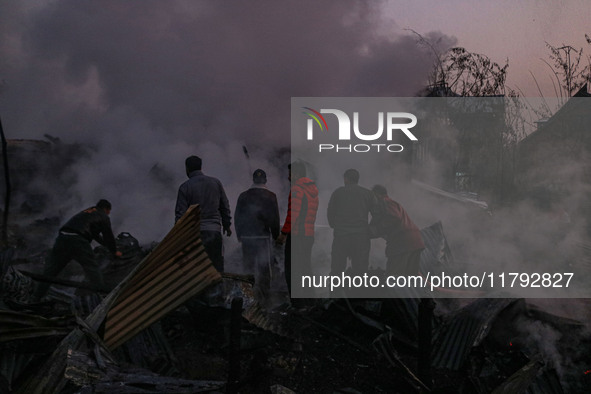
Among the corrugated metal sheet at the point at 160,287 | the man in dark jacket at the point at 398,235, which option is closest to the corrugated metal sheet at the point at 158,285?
the corrugated metal sheet at the point at 160,287

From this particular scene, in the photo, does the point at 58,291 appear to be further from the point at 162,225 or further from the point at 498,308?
the point at 498,308

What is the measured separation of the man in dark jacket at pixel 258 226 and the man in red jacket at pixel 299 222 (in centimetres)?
47

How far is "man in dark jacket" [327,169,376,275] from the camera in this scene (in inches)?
184

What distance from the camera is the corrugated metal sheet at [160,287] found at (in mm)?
1623

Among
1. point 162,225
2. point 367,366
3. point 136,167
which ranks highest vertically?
point 136,167

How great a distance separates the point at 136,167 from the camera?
26.7 ft

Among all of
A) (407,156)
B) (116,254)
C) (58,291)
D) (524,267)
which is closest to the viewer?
(58,291)

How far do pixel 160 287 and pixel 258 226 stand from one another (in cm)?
335

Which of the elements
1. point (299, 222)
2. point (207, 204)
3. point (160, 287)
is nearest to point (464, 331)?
point (299, 222)

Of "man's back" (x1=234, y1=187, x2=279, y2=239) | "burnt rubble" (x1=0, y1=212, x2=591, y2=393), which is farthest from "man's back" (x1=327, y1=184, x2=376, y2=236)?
"burnt rubble" (x1=0, y1=212, x2=591, y2=393)

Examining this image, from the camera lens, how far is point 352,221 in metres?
4.69

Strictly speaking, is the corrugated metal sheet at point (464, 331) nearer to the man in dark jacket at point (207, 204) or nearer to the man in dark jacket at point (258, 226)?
the man in dark jacket at point (258, 226)

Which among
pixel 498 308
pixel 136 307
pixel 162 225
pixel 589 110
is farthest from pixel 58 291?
pixel 589 110

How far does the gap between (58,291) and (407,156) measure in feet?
29.7
